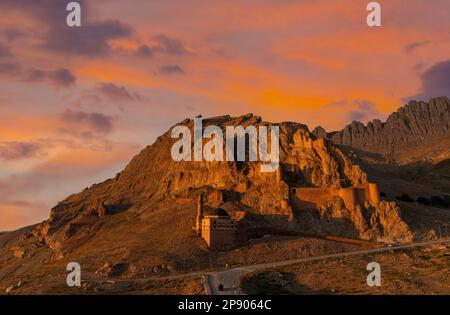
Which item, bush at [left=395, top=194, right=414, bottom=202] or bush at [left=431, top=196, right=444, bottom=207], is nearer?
bush at [left=431, top=196, right=444, bottom=207]

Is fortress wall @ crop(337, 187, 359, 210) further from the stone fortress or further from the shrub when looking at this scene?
the shrub

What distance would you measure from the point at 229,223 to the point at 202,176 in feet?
129

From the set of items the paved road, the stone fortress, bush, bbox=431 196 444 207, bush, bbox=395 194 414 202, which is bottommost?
the paved road

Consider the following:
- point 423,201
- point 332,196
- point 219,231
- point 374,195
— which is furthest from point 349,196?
point 423,201

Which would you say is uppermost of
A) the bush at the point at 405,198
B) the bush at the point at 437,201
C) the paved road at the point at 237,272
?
the bush at the point at 405,198

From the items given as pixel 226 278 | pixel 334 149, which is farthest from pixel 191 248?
pixel 334 149

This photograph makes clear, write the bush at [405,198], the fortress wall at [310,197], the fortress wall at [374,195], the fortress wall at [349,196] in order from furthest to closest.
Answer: the bush at [405,198], the fortress wall at [310,197], the fortress wall at [374,195], the fortress wall at [349,196]

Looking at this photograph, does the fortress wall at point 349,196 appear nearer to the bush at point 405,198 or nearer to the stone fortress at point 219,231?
the stone fortress at point 219,231

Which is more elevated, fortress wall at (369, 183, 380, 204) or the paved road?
fortress wall at (369, 183, 380, 204)

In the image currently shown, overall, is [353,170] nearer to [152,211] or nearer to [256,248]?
[256,248]

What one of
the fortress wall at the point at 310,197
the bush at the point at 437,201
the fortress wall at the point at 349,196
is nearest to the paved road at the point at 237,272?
the fortress wall at the point at 349,196

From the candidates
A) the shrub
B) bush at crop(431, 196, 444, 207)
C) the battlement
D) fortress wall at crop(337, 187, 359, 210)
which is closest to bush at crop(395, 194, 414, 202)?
the shrub

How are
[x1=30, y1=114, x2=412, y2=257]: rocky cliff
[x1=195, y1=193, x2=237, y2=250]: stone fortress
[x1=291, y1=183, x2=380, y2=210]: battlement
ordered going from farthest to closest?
[x1=291, y1=183, x2=380, y2=210]: battlement
[x1=30, y1=114, x2=412, y2=257]: rocky cliff
[x1=195, y1=193, x2=237, y2=250]: stone fortress

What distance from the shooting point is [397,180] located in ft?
636
